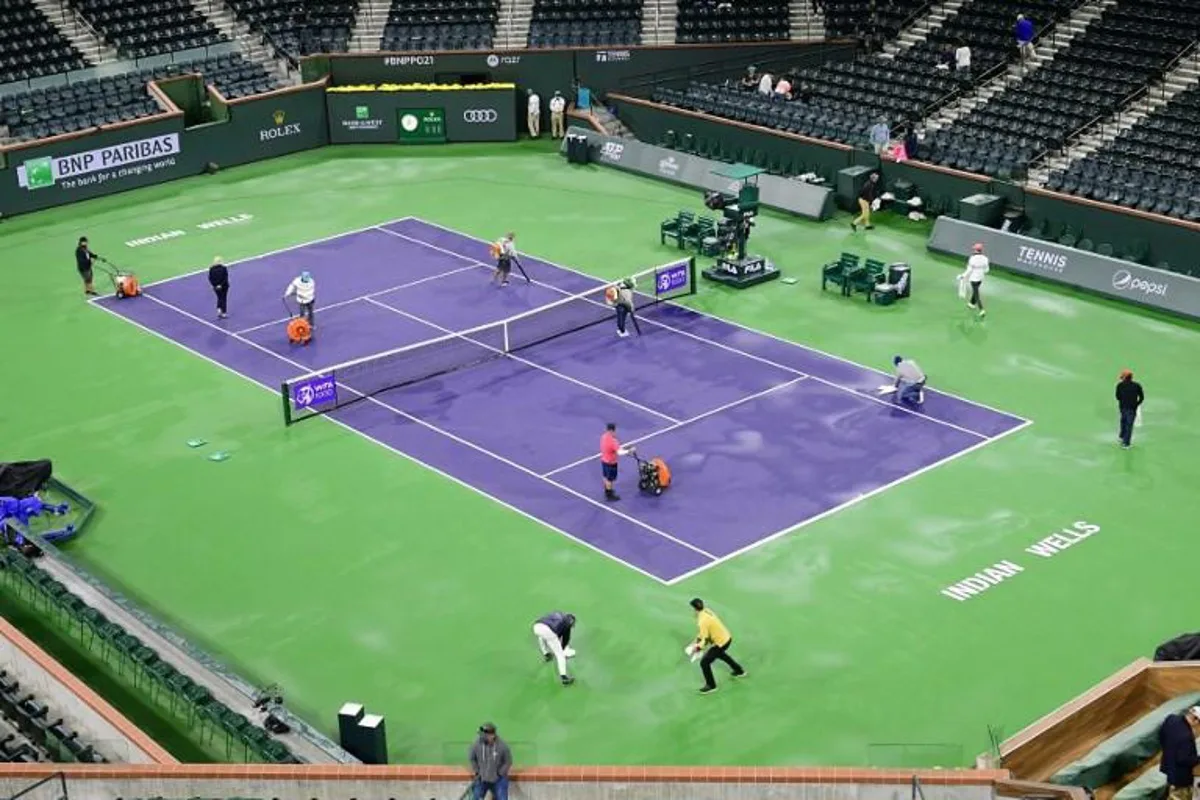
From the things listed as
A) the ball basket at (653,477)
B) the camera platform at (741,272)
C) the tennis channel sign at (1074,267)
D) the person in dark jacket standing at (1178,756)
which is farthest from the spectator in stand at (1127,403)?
the person in dark jacket standing at (1178,756)

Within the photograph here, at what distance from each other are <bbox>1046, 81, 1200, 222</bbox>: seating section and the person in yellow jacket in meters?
22.6

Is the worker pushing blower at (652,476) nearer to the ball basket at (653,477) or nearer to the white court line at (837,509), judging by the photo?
the ball basket at (653,477)

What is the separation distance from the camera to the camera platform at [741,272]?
4572cm

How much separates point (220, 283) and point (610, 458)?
14.3 m

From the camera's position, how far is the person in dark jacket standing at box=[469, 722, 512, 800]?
916 inches

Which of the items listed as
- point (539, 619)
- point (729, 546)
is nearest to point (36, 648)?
point (539, 619)

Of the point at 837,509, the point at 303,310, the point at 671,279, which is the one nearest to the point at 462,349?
the point at 303,310

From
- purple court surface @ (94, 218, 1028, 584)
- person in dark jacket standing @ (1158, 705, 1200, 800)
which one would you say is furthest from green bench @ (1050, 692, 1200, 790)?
purple court surface @ (94, 218, 1028, 584)

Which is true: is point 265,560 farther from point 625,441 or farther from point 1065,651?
point 1065,651

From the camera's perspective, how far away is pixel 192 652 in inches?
1136

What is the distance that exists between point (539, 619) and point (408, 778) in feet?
21.7

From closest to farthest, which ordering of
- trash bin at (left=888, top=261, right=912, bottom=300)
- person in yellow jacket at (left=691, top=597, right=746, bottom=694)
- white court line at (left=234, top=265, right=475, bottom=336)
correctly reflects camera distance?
person in yellow jacket at (left=691, top=597, right=746, bottom=694)
white court line at (left=234, top=265, right=475, bottom=336)
trash bin at (left=888, top=261, right=912, bottom=300)

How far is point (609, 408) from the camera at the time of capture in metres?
38.7

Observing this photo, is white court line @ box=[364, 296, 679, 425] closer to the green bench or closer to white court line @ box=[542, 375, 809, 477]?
white court line @ box=[542, 375, 809, 477]
